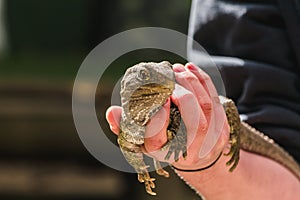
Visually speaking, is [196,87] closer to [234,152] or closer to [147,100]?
[147,100]

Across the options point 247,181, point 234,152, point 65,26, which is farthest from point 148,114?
point 65,26

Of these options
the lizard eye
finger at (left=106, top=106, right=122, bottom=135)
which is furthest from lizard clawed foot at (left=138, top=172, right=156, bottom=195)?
the lizard eye

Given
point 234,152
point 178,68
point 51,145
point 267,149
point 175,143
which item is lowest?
point 51,145

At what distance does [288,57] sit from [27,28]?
6.78m

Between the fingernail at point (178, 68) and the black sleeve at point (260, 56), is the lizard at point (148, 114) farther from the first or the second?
the black sleeve at point (260, 56)

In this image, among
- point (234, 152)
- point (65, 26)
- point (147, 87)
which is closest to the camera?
point (147, 87)

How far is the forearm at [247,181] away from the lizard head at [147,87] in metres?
0.33

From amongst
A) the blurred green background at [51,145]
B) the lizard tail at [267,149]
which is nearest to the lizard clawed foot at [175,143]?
the lizard tail at [267,149]

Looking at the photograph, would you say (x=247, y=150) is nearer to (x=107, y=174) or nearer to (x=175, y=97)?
(x=175, y=97)

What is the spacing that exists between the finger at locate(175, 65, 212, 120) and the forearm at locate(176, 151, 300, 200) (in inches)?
8.7

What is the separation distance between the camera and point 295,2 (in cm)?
200

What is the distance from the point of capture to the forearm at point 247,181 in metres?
1.78

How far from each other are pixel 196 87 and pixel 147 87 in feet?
0.46

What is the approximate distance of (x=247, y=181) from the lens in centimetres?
187
